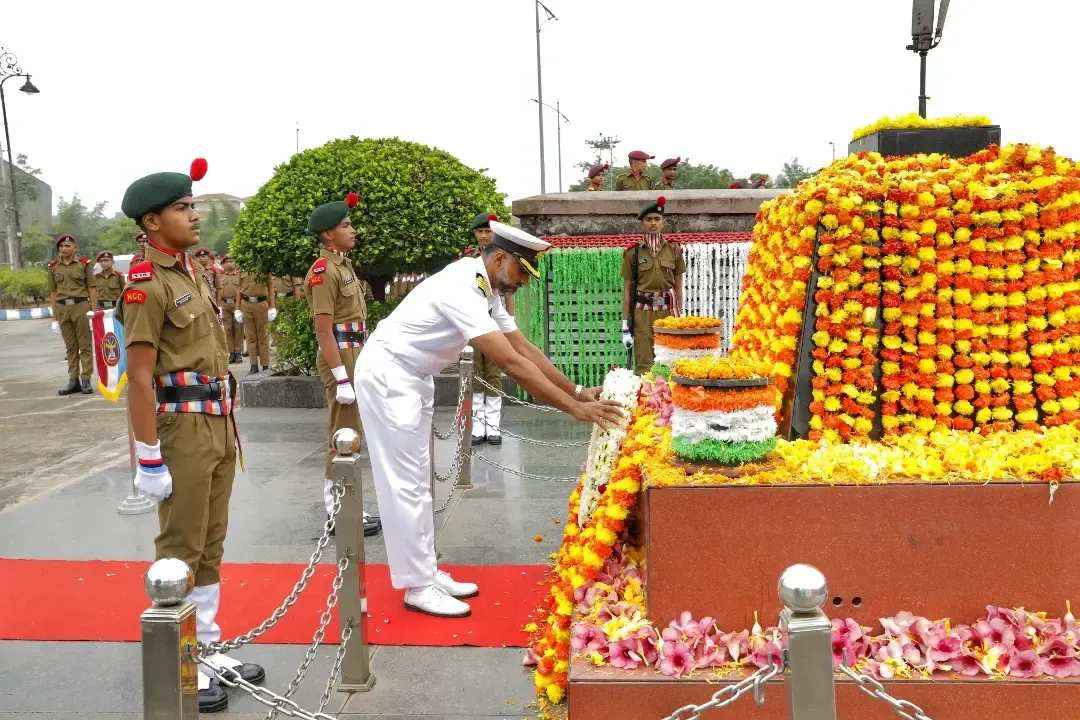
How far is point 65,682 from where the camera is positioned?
374cm

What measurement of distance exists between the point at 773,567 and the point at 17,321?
29.2 m

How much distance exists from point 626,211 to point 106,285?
819cm

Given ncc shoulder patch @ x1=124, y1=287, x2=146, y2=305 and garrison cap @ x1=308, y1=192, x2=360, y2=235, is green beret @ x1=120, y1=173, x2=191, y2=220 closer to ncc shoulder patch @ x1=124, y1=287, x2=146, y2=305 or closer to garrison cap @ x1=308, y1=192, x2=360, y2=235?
ncc shoulder patch @ x1=124, y1=287, x2=146, y2=305

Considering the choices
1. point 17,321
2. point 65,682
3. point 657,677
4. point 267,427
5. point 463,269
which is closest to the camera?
point 657,677

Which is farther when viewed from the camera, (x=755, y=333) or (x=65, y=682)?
(x=755, y=333)

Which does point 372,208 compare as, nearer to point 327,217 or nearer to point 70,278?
point 327,217

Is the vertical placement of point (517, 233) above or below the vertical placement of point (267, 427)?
above

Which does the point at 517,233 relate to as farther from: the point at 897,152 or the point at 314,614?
the point at 314,614

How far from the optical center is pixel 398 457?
14.5 ft

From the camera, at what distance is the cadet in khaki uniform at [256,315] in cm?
1413

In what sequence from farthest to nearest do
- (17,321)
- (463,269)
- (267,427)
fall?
(17,321) < (267,427) < (463,269)

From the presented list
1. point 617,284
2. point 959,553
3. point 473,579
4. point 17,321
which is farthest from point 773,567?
point 17,321

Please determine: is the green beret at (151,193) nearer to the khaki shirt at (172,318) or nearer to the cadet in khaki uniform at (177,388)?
the cadet in khaki uniform at (177,388)

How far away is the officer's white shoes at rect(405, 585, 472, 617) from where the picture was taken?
4387 millimetres
